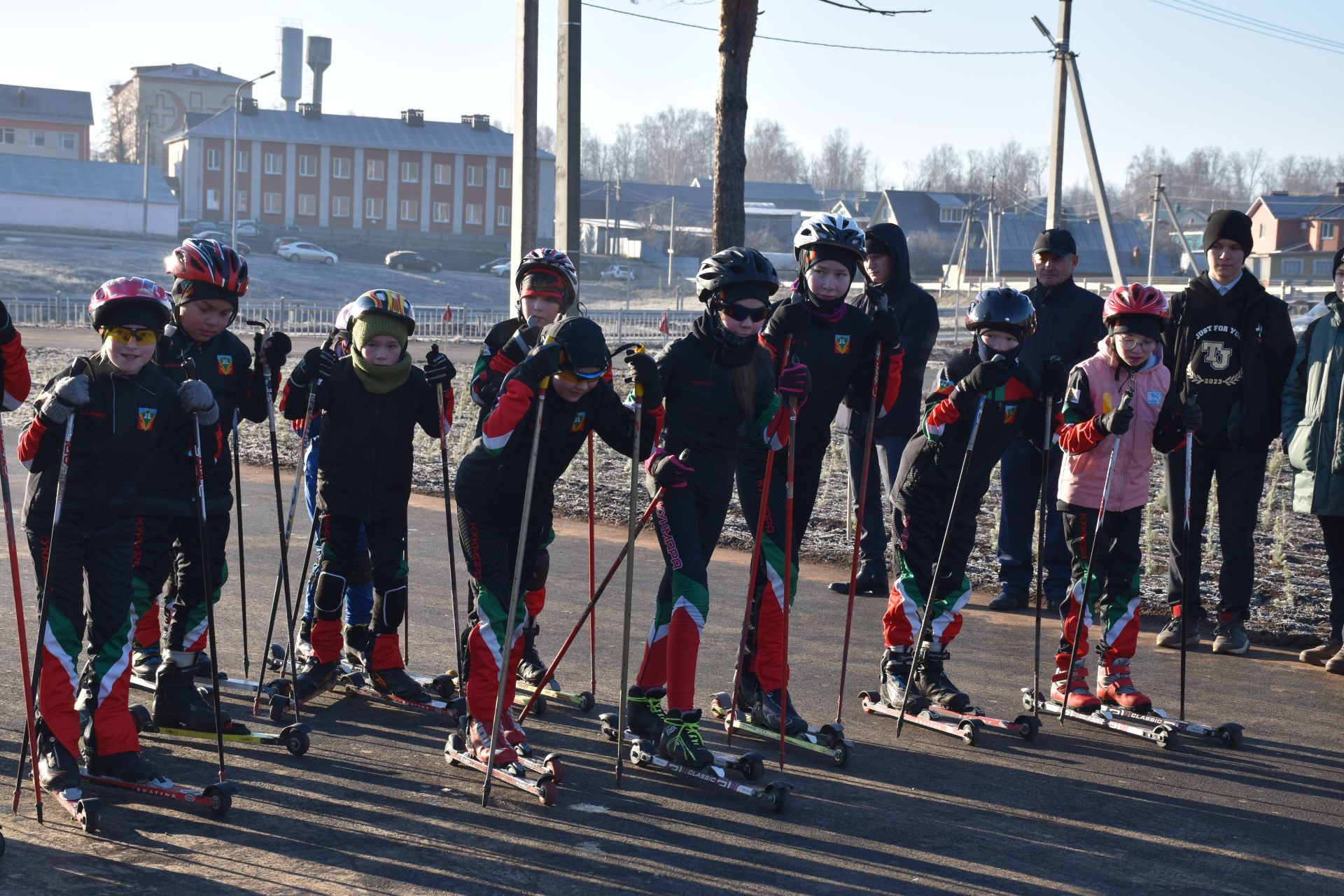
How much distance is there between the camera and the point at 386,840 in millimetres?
5129

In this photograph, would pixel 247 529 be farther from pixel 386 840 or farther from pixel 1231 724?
pixel 1231 724

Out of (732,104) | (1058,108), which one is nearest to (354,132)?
(1058,108)

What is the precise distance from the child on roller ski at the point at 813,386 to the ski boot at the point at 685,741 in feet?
2.10

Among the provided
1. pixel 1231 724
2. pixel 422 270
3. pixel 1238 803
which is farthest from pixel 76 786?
pixel 422 270

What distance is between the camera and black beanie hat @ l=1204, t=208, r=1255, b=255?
8.24 m

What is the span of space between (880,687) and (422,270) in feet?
233

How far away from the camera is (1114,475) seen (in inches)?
277

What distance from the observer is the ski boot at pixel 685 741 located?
232 inches

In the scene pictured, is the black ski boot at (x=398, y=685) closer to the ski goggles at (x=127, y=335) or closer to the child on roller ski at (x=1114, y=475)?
the ski goggles at (x=127, y=335)

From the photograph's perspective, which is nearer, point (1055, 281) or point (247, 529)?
point (1055, 281)

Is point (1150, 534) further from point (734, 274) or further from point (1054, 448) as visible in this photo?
point (734, 274)

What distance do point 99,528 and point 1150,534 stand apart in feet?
28.3

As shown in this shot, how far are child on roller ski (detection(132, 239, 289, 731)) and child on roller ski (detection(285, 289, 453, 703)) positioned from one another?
326mm

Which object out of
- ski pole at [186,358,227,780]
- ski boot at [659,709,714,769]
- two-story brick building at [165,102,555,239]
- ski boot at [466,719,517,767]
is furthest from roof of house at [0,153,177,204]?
ski boot at [659,709,714,769]
